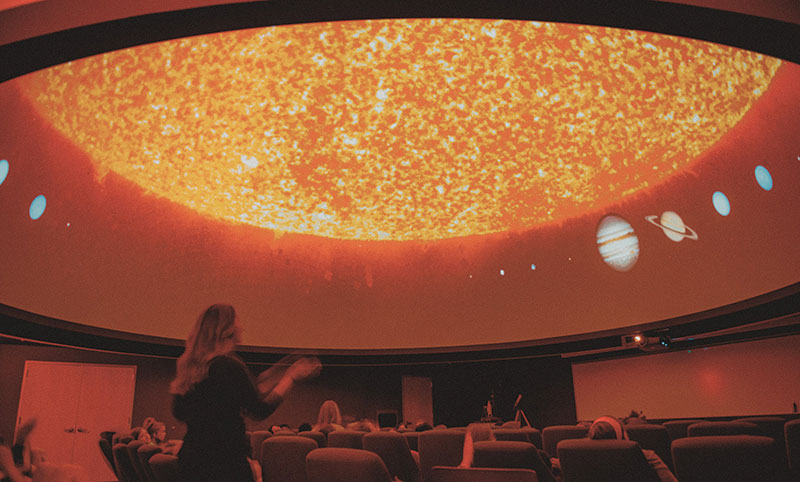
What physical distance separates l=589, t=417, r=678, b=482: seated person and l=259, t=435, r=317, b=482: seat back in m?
1.81

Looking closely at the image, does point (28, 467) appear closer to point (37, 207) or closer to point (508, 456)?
point (508, 456)

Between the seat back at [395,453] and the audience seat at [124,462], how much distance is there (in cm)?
188

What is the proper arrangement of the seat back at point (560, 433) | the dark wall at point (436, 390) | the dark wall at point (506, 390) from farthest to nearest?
the dark wall at point (506, 390), the dark wall at point (436, 390), the seat back at point (560, 433)

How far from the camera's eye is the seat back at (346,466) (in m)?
→ 2.12

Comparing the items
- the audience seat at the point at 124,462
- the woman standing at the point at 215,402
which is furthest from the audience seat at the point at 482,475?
the audience seat at the point at 124,462

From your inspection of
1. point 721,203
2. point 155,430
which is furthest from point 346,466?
point 721,203

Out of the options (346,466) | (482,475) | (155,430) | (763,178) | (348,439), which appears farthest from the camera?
(763,178)

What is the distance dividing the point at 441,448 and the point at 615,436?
141 centimetres

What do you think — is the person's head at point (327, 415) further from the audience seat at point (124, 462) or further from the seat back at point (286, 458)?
the seat back at point (286, 458)

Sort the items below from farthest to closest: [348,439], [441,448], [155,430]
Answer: [155,430] → [348,439] → [441,448]

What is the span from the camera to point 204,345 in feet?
6.89

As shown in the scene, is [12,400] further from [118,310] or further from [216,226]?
[216,226]

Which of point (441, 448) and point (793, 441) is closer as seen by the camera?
point (793, 441)

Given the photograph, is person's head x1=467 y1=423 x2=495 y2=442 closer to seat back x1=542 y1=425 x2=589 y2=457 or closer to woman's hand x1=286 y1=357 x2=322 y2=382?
seat back x1=542 y1=425 x2=589 y2=457
